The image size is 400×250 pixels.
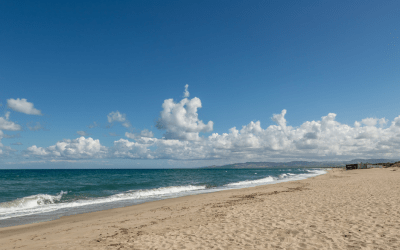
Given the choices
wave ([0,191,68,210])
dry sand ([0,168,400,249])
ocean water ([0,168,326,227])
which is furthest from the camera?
wave ([0,191,68,210])

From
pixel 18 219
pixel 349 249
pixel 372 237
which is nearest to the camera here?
pixel 349 249

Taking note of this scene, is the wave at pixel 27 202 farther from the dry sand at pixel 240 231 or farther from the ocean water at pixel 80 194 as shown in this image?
the dry sand at pixel 240 231

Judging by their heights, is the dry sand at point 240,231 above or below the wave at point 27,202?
above

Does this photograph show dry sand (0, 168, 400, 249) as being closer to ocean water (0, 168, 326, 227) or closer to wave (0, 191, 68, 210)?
ocean water (0, 168, 326, 227)

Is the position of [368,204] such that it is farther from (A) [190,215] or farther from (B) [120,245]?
(B) [120,245]

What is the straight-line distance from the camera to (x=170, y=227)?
9.43 meters

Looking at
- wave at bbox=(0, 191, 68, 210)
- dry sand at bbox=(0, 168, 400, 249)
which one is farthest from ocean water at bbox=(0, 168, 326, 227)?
dry sand at bbox=(0, 168, 400, 249)

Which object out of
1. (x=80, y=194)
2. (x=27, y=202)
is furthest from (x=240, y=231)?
(x=80, y=194)

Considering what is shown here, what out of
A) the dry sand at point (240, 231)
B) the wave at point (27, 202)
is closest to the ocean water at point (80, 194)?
the wave at point (27, 202)

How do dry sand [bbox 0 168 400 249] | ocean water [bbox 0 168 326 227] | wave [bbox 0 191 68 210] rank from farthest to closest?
wave [bbox 0 191 68 210]
ocean water [bbox 0 168 326 227]
dry sand [bbox 0 168 400 249]

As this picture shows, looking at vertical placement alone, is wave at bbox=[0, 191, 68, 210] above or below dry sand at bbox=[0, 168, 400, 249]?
below

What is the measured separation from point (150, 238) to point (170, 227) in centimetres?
158

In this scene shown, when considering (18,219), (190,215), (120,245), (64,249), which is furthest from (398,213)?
(18,219)

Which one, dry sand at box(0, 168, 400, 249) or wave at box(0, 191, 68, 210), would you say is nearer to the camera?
dry sand at box(0, 168, 400, 249)
